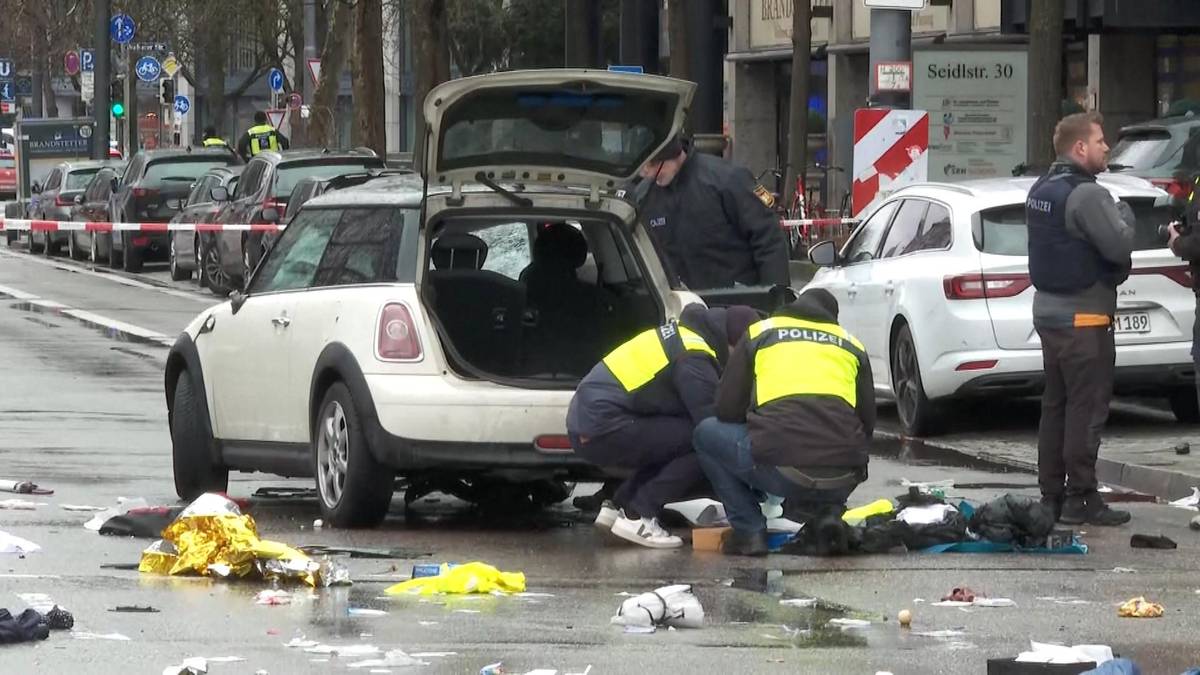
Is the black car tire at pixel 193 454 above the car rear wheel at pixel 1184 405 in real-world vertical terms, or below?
above

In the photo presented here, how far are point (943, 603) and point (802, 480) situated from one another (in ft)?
4.22

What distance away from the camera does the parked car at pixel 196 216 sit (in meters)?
29.8

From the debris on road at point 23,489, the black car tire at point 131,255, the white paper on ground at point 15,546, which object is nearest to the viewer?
the white paper on ground at point 15,546

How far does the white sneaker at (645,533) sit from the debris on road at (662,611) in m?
1.98

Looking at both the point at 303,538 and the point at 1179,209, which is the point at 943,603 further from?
the point at 1179,209

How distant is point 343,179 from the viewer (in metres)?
12.4

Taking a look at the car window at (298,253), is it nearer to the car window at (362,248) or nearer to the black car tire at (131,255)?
the car window at (362,248)

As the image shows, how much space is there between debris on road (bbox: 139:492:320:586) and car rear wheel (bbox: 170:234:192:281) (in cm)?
2252

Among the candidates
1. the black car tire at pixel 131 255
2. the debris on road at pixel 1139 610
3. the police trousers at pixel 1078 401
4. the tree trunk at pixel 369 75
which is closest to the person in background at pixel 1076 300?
the police trousers at pixel 1078 401

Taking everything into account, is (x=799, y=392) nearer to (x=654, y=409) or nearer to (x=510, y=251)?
(x=654, y=409)

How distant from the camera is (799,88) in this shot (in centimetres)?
3341

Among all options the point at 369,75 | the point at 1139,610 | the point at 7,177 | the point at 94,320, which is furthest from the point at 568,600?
the point at 7,177

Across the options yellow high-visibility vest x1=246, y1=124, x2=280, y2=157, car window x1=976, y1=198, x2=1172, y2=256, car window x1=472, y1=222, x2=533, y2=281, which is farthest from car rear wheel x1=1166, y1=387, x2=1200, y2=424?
yellow high-visibility vest x1=246, y1=124, x2=280, y2=157

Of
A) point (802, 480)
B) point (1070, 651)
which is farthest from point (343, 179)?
point (1070, 651)
